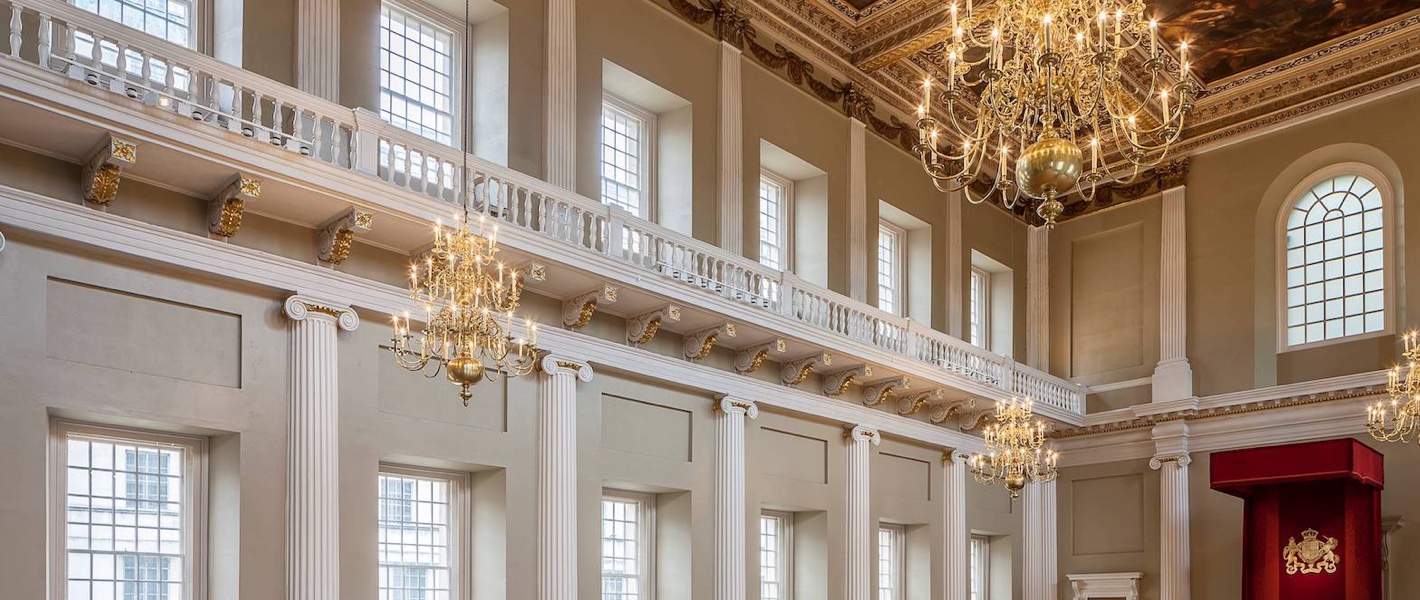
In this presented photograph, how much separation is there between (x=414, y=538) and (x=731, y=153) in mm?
5901

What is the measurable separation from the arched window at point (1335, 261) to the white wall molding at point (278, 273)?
7.63m

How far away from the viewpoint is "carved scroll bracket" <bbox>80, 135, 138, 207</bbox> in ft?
26.7

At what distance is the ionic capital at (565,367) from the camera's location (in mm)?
11547

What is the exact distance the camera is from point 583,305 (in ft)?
38.4

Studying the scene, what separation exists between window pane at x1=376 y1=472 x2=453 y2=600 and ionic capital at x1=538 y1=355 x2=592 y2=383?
4.52 feet

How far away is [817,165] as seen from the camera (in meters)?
15.9

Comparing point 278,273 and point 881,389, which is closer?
point 278,273

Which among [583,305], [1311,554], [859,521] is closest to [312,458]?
[583,305]

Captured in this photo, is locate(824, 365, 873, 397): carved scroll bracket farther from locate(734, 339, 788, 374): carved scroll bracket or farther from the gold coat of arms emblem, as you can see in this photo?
the gold coat of arms emblem

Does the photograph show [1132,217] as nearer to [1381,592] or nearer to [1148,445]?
[1148,445]

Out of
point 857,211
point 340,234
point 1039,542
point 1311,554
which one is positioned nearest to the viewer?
point 340,234

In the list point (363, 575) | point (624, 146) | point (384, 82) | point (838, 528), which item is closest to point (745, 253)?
point (624, 146)

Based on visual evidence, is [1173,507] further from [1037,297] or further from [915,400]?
[915,400]

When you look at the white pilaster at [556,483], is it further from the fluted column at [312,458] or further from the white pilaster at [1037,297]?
the white pilaster at [1037,297]
